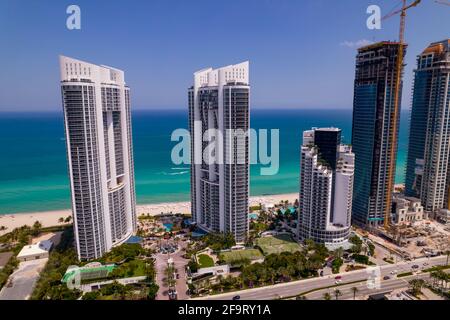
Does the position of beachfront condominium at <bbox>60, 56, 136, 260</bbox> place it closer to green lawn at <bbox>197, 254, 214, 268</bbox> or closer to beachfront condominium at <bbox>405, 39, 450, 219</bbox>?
green lawn at <bbox>197, 254, 214, 268</bbox>

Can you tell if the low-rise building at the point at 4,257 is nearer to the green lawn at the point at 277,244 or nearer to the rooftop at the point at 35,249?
the rooftop at the point at 35,249

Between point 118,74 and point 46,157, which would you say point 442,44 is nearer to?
point 118,74

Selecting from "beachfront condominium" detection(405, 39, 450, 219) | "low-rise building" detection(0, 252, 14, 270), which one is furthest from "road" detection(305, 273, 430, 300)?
"low-rise building" detection(0, 252, 14, 270)

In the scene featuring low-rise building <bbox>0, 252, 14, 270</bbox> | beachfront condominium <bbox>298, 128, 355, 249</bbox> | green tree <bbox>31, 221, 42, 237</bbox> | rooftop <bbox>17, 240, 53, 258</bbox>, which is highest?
beachfront condominium <bbox>298, 128, 355, 249</bbox>

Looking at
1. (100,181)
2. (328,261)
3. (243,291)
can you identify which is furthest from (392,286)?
(100,181)

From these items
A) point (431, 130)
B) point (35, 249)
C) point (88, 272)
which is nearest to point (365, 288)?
point (88, 272)

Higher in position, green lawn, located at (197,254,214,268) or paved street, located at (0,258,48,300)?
green lawn, located at (197,254,214,268)
